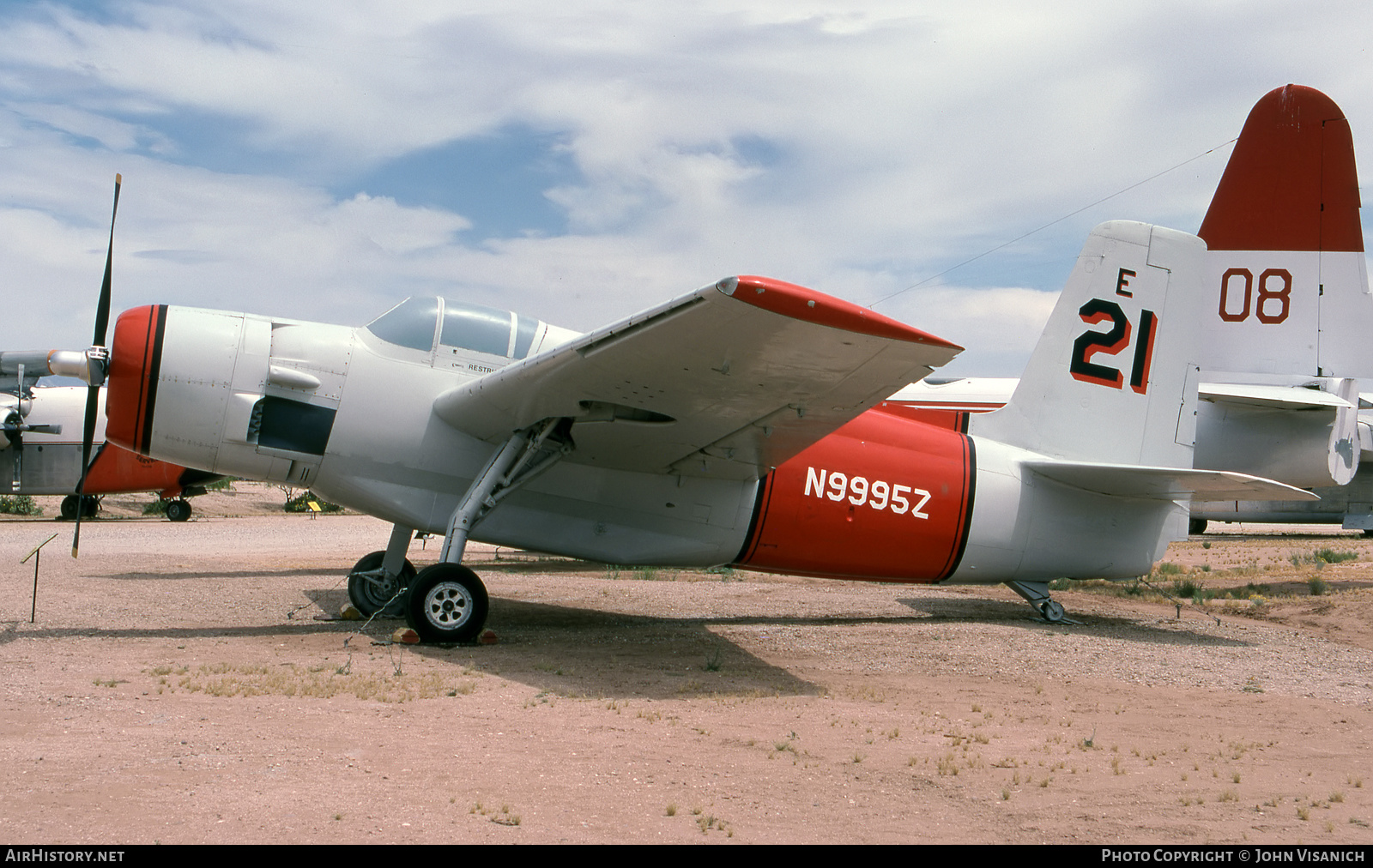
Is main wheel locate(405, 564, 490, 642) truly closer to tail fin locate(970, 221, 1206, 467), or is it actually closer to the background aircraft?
tail fin locate(970, 221, 1206, 467)

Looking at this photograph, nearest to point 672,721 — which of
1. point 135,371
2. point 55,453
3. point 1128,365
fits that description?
point 135,371

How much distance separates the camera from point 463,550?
8.36 meters

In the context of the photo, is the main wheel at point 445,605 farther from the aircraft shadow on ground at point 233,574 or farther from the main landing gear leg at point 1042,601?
the aircraft shadow on ground at point 233,574

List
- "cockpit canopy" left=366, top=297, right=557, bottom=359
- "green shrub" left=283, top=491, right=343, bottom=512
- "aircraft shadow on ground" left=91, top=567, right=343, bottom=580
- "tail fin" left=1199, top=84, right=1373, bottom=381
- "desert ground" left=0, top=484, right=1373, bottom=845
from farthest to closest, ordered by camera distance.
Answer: "green shrub" left=283, top=491, right=343, bottom=512 < "tail fin" left=1199, top=84, right=1373, bottom=381 < "aircraft shadow on ground" left=91, top=567, right=343, bottom=580 < "cockpit canopy" left=366, top=297, right=557, bottom=359 < "desert ground" left=0, top=484, right=1373, bottom=845

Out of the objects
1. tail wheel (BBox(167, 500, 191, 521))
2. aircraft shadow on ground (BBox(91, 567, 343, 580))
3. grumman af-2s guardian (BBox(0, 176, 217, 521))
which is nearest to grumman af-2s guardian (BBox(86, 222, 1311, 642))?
aircraft shadow on ground (BBox(91, 567, 343, 580))

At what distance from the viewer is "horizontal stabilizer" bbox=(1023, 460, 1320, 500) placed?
930 centimetres

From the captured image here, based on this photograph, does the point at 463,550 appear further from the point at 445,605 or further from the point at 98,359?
the point at 98,359

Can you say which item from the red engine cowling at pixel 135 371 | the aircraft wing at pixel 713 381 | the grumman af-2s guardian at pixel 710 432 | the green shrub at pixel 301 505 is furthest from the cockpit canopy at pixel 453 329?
the green shrub at pixel 301 505

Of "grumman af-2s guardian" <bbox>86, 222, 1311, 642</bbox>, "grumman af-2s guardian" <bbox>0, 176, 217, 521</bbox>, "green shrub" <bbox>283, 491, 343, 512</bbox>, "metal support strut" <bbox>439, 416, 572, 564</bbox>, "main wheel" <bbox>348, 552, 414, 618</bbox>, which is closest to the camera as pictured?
"grumman af-2s guardian" <bbox>86, 222, 1311, 642</bbox>

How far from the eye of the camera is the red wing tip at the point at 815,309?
566cm

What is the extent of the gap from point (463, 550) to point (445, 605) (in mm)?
485

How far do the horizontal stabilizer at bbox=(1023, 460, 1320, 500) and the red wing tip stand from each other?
189 inches
